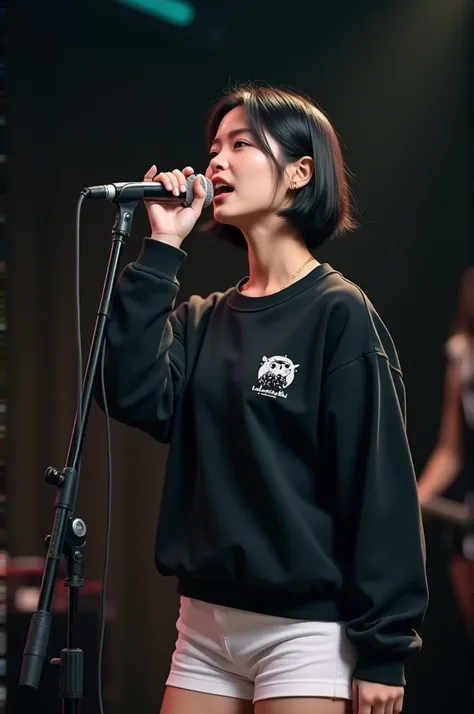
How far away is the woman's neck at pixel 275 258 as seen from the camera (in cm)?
171

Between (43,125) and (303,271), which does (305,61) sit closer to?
(43,125)

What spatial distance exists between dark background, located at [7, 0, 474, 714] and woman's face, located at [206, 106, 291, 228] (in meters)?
0.83

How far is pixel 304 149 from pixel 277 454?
1.72 ft

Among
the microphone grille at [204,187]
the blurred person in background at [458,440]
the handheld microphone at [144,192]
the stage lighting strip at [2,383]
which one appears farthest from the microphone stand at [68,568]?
the blurred person in background at [458,440]

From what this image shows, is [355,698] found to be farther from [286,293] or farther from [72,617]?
[286,293]

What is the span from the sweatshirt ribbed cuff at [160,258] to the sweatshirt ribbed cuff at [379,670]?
25.3 inches

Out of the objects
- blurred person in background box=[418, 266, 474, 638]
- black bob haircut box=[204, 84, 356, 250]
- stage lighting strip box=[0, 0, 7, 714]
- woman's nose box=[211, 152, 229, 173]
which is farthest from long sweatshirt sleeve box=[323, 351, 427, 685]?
stage lighting strip box=[0, 0, 7, 714]

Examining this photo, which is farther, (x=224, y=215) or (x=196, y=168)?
(x=196, y=168)

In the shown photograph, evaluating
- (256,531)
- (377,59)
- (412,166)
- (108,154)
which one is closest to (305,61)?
(377,59)

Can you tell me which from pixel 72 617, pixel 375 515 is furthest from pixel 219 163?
pixel 72 617

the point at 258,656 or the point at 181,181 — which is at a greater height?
the point at 181,181

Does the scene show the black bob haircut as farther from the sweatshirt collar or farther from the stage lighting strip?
the stage lighting strip

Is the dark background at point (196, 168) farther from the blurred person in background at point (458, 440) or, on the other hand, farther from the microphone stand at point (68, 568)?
the microphone stand at point (68, 568)

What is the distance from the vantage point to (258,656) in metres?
1.54
